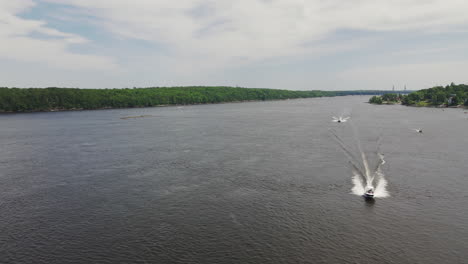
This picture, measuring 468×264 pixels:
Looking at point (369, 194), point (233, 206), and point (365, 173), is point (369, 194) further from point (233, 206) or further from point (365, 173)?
point (233, 206)

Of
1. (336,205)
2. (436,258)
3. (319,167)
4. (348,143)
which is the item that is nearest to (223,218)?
(336,205)

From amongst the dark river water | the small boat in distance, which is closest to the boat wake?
the dark river water

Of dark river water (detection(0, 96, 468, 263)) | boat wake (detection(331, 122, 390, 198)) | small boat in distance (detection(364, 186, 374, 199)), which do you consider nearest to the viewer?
dark river water (detection(0, 96, 468, 263))

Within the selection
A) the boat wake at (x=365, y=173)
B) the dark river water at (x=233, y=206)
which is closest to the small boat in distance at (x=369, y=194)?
the dark river water at (x=233, y=206)

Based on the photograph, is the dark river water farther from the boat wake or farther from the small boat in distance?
the small boat in distance

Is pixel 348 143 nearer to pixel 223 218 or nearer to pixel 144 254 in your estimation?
pixel 223 218

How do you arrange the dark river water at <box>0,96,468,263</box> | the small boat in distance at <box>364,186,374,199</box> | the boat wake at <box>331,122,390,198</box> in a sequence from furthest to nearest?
1. the boat wake at <box>331,122,390,198</box>
2. the small boat in distance at <box>364,186,374,199</box>
3. the dark river water at <box>0,96,468,263</box>
